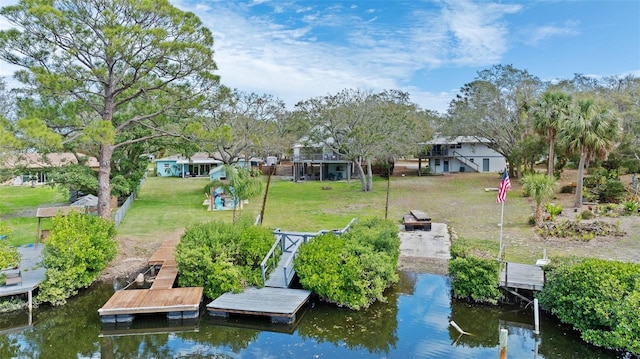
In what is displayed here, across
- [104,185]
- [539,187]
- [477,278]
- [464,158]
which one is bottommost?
[477,278]

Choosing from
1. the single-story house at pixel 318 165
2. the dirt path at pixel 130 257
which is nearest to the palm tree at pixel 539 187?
the dirt path at pixel 130 257

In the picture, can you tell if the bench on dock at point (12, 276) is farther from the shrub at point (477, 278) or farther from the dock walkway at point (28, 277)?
the shrub at point (477, 278)

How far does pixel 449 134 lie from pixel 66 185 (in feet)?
106

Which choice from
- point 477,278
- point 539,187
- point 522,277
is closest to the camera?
point 477,278

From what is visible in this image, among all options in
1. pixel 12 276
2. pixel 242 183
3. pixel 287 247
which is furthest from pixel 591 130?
pixel 12 276

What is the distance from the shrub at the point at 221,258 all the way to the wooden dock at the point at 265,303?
0.40 meters

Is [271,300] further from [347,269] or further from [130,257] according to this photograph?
[130,257]

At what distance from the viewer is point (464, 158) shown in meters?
50.5

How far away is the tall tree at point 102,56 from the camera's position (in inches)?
634

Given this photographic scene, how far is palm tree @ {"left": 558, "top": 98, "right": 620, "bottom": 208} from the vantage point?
2311cm

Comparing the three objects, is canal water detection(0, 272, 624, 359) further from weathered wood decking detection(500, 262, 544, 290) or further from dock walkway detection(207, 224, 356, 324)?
weathered wood decking detection(500, 262, 544, 290)

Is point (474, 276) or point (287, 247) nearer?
point (474, 276)

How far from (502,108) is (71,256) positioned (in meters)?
35.3

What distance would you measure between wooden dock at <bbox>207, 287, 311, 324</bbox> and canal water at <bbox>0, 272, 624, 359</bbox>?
0.27 metres
